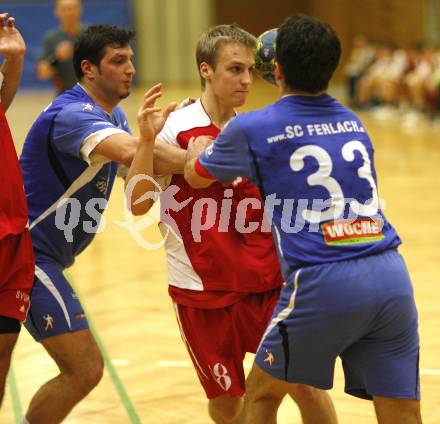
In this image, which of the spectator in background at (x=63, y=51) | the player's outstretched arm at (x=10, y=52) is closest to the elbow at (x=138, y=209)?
the player's outstretched arm at (x=10, y=52)

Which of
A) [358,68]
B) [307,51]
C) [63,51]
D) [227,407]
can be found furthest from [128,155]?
[358,68]

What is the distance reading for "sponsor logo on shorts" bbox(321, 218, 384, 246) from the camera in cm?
332

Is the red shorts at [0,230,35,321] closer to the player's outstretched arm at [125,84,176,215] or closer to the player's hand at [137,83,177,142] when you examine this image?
the player's outstretched arm at [125,84,176,215]

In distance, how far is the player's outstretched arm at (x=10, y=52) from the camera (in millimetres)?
4223

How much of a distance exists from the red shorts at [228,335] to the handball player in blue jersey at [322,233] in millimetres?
667

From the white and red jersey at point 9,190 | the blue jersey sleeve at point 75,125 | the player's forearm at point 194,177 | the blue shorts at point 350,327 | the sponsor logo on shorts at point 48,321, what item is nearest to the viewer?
the blue shorts at point 350,327

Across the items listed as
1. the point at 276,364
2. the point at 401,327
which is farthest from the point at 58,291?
the point at 401,327

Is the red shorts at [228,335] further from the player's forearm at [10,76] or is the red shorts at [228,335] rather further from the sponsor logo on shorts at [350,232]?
the player's forearm at [10,76]

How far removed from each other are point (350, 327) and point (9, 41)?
2.12m

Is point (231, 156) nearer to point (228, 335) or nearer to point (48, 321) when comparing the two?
point (228, 335)

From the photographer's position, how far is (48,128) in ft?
Answer: 14.1

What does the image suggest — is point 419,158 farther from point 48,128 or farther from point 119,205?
point 48,128

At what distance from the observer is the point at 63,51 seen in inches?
410

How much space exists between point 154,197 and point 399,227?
246 inches
